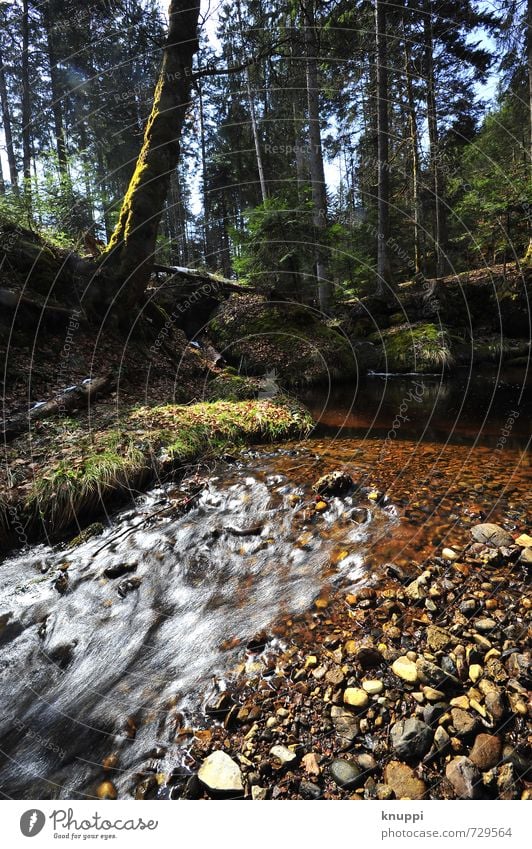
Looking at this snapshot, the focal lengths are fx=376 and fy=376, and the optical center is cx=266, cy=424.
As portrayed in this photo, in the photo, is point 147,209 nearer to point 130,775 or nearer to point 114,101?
point 130,775

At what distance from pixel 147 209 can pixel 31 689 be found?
9.97 meters

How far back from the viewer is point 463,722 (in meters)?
2.05

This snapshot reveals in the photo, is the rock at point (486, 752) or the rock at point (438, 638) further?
the rock at point (438, 638)

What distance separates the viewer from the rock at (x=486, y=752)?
1.86m

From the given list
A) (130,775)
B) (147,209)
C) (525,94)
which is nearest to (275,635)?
(130,775)

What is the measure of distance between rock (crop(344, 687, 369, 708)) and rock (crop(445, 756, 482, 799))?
50 centimetres

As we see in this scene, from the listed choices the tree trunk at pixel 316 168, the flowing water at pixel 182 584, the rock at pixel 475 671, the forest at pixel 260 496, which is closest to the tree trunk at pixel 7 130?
the forest at pixel 260 496

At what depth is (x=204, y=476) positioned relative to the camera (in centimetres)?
577

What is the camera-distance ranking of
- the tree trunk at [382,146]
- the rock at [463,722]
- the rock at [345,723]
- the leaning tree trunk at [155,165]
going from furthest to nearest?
the tree trunk at [382,146]
the leaning tree trunk at [155,165]
the rock at [345,723]
the rock at [463,722]

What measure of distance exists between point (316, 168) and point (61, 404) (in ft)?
45.3

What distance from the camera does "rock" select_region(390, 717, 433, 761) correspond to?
77.1 inches

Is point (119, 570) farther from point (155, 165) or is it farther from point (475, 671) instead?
point (155, 165)

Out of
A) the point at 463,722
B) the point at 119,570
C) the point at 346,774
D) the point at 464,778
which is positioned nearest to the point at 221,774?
the point at 346,774

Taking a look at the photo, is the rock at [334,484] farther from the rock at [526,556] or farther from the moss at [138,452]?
the moss at [138,452]
